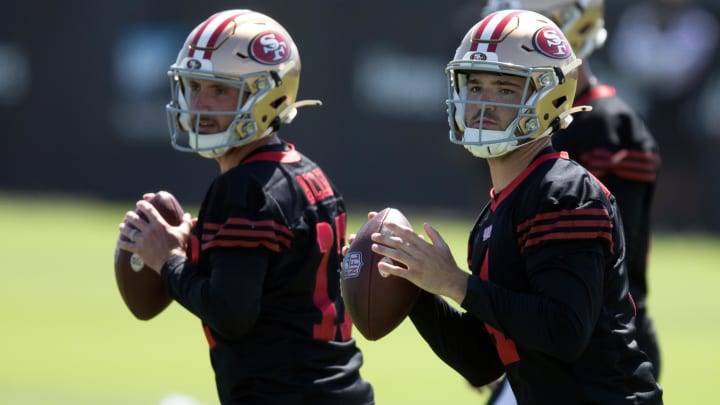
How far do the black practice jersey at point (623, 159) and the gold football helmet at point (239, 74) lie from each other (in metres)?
1.30

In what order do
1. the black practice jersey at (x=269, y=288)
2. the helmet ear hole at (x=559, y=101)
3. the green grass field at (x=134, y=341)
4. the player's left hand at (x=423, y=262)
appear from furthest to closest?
the green grass field at (x=134, y=341), the black practice jersey at (x=269, y=288), the helmet ear hole at (x=559, y=101), the player's left hand at (x=423, y=262)

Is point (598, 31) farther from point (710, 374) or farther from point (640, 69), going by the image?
point (640, 69)

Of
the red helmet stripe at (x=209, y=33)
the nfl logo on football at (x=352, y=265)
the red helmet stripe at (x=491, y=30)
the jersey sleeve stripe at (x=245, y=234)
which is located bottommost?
the nfl logo on football at (x=352, y=265)

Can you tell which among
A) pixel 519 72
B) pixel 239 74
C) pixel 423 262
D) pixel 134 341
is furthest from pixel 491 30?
pixel 134 341

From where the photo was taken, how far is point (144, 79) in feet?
52.5

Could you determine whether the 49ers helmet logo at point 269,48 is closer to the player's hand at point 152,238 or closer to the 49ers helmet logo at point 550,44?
the player's hand at point 152,238

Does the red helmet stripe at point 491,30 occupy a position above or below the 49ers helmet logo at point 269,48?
above

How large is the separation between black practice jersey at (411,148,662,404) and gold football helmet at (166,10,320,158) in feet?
3.60

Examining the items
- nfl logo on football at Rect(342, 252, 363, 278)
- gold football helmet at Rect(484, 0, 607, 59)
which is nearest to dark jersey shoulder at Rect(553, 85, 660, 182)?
gold football helmet at Rect(484, 0, 607, 59)

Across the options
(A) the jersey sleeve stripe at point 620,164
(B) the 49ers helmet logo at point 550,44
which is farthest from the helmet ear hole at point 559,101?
(A) the jersey sleeve stripe at point 620,164

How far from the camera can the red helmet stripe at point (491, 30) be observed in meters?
4.14

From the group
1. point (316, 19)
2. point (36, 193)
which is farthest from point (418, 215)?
point (36, 193)

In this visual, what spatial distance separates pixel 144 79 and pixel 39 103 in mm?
1805

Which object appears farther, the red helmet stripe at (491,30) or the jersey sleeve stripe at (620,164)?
the jersey sleeve stripe at (620,164)
